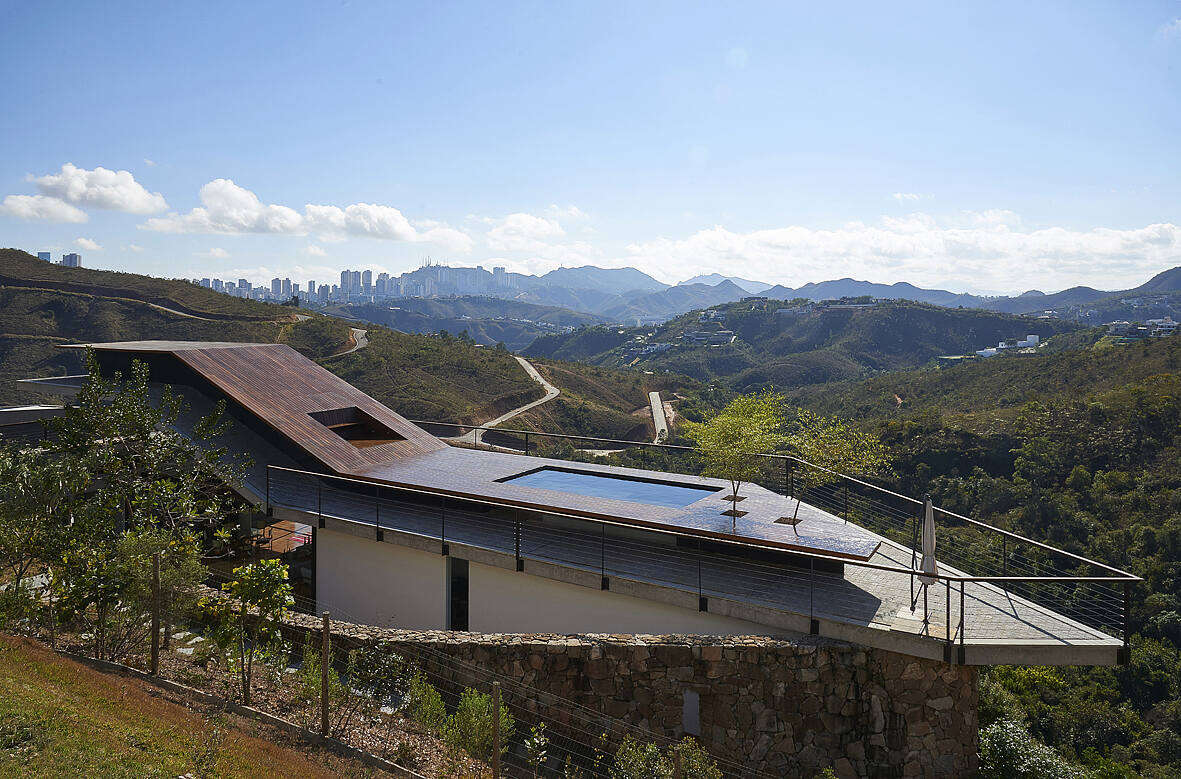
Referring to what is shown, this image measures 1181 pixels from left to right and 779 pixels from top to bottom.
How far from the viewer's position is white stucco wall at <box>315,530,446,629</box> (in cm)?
1105

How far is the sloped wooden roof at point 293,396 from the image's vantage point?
13.5 meters

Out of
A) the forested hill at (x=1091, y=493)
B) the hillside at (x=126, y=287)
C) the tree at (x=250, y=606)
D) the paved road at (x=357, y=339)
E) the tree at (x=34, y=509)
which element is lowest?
the forested hill at (x=1091, y=493)

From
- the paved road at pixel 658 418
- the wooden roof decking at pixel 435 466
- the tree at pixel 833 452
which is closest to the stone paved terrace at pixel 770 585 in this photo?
the wooden roof decking at pixel 435 466

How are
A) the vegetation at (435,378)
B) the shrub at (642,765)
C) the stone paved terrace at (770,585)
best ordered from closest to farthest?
the shrub at (642,765)
the stone paved terrace at (770,585)
the vegetation at (435,378)

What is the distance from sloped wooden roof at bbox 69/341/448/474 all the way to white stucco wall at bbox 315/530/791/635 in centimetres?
197

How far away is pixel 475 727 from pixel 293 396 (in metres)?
9.80

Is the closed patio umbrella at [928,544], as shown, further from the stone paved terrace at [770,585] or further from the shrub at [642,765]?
the shrub at [642,765]

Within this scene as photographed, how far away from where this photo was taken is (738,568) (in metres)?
10.0

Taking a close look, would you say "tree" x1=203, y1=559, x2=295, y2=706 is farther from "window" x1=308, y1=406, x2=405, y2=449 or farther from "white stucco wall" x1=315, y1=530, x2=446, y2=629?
"window" x1=308, y1=406, x2=405, y2=449

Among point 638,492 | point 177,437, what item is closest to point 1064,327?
point 638,492

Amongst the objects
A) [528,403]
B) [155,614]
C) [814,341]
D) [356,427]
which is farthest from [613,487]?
[814,341]

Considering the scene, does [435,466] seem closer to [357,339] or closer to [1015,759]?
[1015,759]

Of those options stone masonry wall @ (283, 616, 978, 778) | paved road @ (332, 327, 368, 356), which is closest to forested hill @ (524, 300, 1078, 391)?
paved road @ (332, 327, 368, 356)

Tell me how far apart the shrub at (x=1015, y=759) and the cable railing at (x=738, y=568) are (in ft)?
4.40
